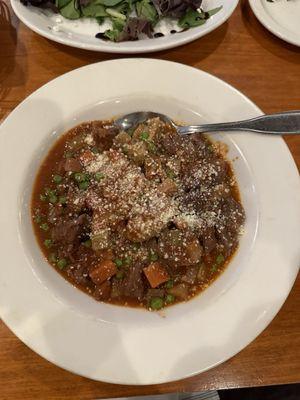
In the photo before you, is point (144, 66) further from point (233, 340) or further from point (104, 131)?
point (233, 340)

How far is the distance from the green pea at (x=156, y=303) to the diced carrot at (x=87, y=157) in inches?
36.9

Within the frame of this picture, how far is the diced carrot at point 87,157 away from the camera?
97.0 inches

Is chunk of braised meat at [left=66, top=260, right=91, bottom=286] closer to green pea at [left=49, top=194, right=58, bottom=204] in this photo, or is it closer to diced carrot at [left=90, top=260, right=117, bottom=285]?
diced carrot at [left=90, top=260, right=117, bottom=285]

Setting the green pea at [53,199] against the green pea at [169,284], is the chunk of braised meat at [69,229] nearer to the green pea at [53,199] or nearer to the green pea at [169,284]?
the green pea at [53,199]

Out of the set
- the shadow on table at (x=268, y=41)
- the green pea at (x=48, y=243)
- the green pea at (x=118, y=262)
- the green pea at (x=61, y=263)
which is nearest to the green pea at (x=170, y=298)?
the green pea at (x=118, y=262)

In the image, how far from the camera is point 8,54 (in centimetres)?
282

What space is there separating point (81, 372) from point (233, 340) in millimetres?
769

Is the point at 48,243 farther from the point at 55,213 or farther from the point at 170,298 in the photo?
the point at 170,298

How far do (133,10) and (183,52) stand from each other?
0.48 metres

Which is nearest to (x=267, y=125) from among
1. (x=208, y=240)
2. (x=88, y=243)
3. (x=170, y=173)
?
(x=170, y=173)

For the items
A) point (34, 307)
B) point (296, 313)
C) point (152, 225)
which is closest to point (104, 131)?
point (152, 225)

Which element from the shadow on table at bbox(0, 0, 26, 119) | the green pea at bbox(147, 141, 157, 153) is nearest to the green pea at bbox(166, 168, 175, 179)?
the green pea at bbox(147, 141, 157, 153)

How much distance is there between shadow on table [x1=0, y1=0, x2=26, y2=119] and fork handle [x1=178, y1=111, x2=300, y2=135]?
1316 millimetres

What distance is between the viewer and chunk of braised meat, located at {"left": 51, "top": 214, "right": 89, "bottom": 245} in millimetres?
2289
